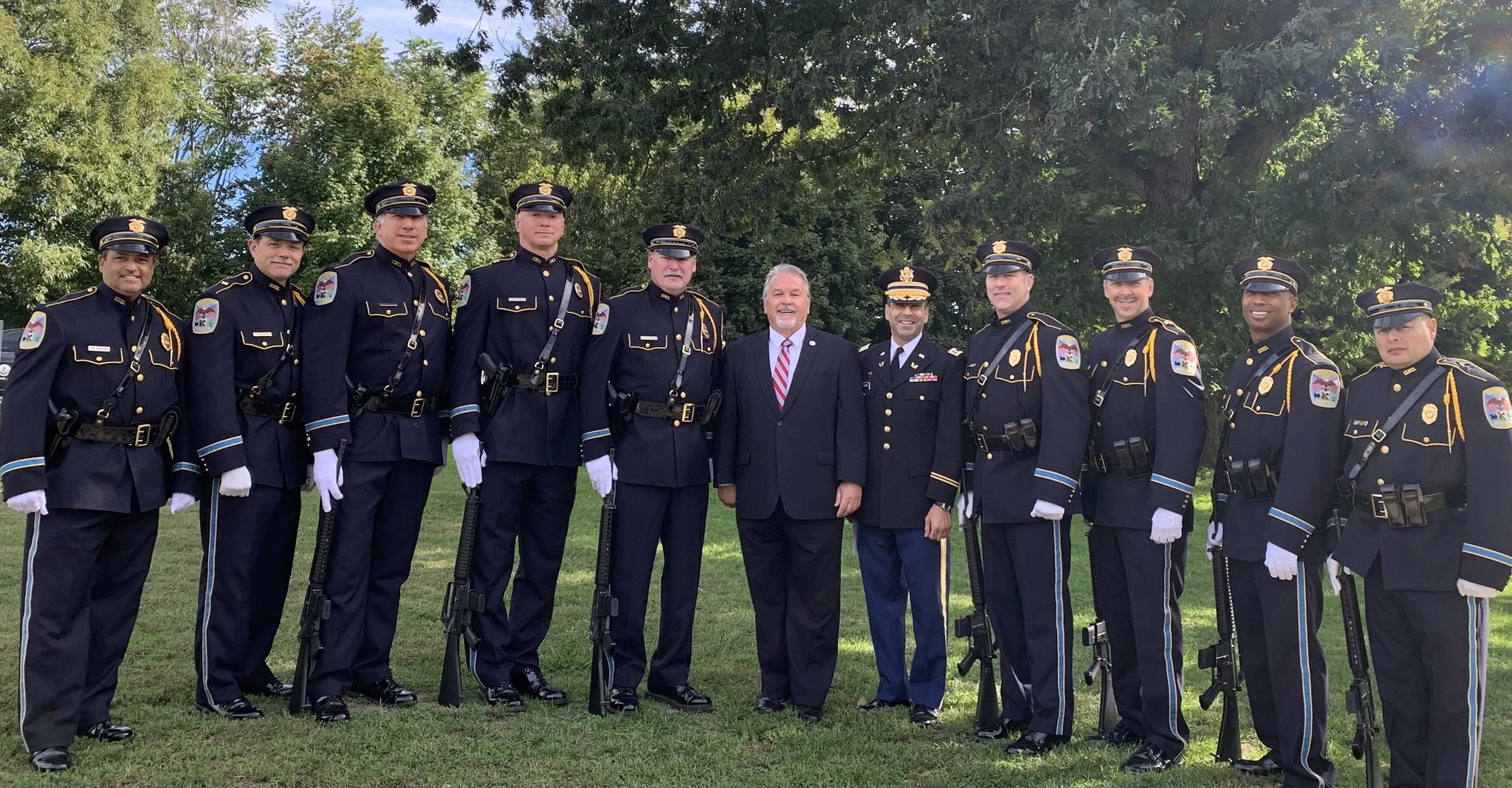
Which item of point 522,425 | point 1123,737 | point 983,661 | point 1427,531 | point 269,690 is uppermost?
point 522,425

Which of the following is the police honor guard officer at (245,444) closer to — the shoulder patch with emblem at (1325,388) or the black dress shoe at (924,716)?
the black dress shoe at (924,716)

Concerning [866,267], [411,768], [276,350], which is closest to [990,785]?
[411,768]

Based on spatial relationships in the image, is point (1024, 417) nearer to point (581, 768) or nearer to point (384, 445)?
point (581, 768)

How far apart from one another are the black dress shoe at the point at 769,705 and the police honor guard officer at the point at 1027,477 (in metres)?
1.10

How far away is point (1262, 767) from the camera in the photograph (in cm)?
506

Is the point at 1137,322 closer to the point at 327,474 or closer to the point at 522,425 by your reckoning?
the point at 522,425

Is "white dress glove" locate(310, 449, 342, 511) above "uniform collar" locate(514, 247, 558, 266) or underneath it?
underneath

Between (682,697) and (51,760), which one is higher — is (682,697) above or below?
above

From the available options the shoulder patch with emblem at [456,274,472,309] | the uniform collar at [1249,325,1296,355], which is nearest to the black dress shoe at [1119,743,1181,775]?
the uniform collar at [1249,325,1296,355]

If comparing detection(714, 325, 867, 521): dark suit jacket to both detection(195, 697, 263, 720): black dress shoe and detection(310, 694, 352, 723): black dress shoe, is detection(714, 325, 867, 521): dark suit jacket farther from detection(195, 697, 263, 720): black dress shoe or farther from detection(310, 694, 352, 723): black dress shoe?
detection(195, 697, 263, 720): black dress shoe

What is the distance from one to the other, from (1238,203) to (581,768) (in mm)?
11112

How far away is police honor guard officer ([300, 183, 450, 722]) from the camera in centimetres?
553

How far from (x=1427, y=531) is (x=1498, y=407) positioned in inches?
20.2

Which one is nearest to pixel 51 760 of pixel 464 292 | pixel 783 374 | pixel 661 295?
pixel 464 292
